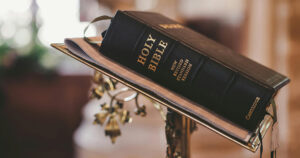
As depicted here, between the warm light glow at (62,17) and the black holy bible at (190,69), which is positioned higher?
the black holy bible at (190,69)

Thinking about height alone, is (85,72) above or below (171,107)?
below

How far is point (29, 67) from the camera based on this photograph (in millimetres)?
3627

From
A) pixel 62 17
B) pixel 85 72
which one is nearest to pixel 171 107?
pixel 85 72

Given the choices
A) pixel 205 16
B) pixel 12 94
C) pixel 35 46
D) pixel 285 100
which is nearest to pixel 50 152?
pixel 12 94

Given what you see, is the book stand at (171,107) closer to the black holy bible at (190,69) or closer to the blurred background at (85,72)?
the black holy bible at (190,69)

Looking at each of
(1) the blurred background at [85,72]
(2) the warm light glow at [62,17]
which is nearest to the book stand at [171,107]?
(1) the blurred background at [85,72]

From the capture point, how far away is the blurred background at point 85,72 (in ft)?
4.64

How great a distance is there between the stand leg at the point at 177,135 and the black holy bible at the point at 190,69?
0.12 meters

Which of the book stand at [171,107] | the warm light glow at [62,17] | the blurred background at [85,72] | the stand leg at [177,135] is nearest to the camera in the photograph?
the book stand at [171,107]

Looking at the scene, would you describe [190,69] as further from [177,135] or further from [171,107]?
[177,135]

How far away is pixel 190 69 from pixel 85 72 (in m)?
3.44

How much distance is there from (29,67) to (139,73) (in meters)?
3.31

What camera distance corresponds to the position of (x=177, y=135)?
63 centimetres

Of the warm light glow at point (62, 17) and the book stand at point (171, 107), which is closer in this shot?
the book stand at point (171, 107)
